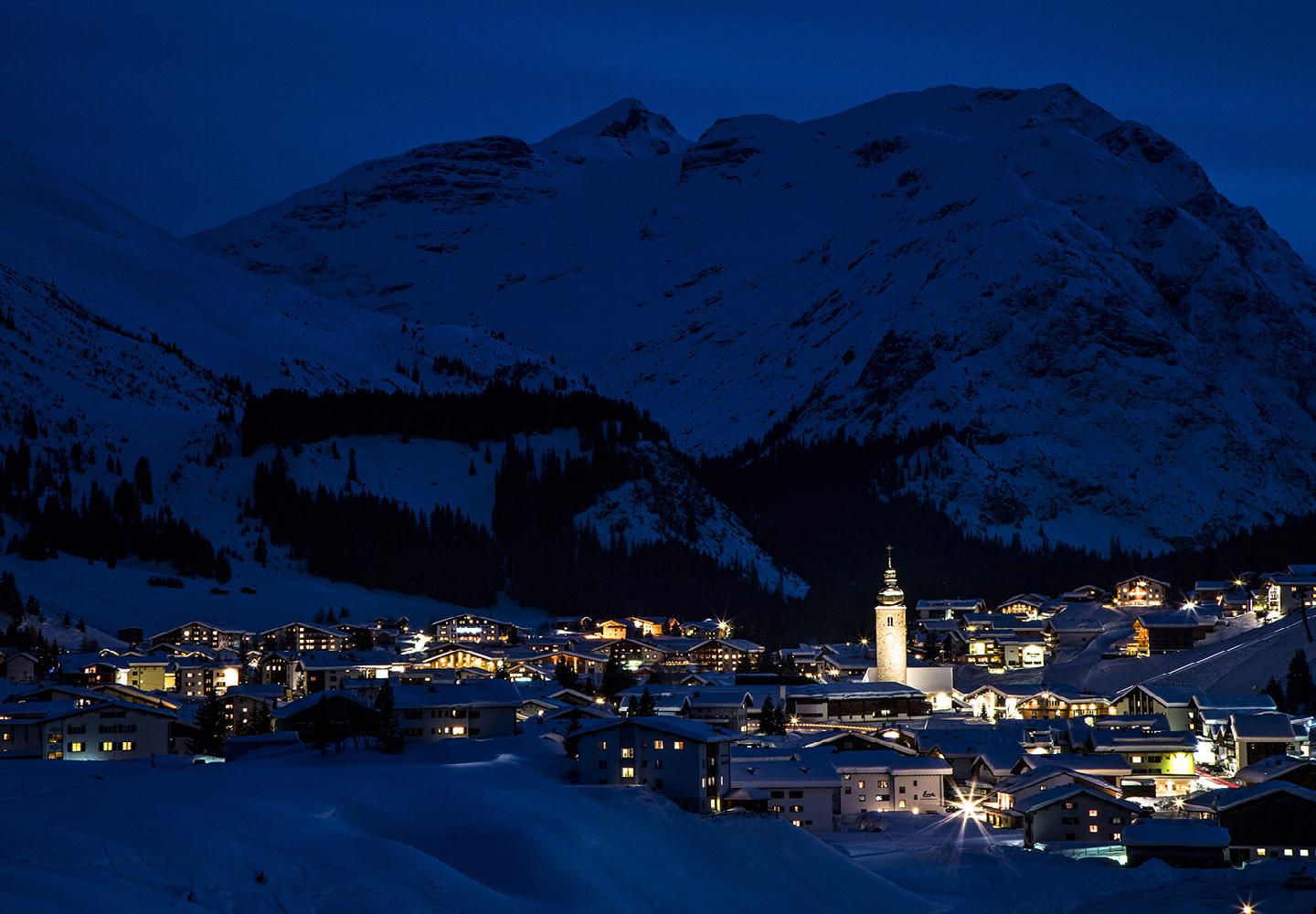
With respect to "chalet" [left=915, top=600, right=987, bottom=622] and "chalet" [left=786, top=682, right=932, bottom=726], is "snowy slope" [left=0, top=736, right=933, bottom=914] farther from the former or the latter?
"chalet" [left=915, top=600, right=987, bottom=622]

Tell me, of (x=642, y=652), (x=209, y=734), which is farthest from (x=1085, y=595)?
(x=209, y=734)

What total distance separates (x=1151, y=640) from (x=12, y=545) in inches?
3885

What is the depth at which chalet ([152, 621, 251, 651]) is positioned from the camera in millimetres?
143500

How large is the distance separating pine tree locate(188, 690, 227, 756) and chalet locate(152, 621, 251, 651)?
53.6 metres

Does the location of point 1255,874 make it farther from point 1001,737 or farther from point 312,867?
point 312,867

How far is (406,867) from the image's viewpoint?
50781mm

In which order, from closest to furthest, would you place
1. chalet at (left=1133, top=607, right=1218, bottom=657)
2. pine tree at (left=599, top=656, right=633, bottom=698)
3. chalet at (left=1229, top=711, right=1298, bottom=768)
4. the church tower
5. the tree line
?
chalet at (left=1229, top=711, right=1298, bottom=768), pine tree at (left=599, top=656, right=633, bottom=698), the church tower, chalet at (left=1133, top=607, right=1218, bottom=657), the tree line

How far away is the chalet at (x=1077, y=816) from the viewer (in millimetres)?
77375

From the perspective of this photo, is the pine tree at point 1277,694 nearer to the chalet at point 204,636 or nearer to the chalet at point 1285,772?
the chalet at point 1285,772

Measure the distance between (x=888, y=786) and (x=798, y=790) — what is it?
7.97 meters

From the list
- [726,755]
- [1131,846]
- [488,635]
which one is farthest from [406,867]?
[488,635]

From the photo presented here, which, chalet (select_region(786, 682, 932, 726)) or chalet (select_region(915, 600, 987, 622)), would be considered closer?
chalet (select_region(786, 682, 932, 726))

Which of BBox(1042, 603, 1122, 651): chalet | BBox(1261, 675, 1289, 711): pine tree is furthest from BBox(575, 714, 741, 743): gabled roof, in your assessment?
BBox(1042, 603, 1122, 651): chalet

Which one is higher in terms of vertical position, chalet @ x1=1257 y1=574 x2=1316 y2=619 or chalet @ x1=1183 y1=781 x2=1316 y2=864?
chalet @ x1=1257 y1=574 x2=1316 y2=619
